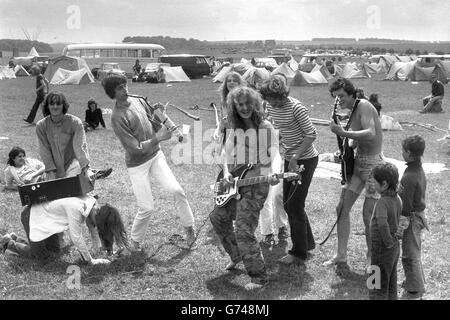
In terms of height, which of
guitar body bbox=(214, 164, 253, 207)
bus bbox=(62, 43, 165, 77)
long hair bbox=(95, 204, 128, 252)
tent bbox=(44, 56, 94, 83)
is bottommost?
long hair bbox=(95, 204, 128, 252)

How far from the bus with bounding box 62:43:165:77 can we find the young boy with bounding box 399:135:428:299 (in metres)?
38.5

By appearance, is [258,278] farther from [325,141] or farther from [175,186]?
[325,141]

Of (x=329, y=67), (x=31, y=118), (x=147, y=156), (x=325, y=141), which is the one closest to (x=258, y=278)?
(x=147, y=156)

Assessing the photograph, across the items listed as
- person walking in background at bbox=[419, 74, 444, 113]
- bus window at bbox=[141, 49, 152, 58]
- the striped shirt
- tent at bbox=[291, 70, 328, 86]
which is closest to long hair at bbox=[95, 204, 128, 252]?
the striped shirt

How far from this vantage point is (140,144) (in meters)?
5.16

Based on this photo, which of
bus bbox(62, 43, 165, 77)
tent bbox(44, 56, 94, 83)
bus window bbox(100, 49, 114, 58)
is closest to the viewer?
tent bbox(44, 56, 94, 83)

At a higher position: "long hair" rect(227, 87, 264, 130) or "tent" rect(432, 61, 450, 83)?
"tent" rect(432, 61, 450, 83)

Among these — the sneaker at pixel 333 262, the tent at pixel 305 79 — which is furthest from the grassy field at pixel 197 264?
the tent at pixel 305 79

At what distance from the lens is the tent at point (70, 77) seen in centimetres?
3116

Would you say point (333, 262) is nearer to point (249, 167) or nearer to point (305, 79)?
point (249, 167)

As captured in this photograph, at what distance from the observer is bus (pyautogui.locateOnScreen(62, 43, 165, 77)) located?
137ft

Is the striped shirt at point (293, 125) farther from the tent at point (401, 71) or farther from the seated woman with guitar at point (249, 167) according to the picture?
the tent at point (401, 71)

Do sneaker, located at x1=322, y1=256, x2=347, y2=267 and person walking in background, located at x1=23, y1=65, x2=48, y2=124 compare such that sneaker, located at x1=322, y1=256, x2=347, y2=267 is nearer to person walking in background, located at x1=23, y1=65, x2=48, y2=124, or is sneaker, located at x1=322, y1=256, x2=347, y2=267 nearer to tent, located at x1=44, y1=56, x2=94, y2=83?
person walking in background, located at x1=23, y1=65, x2=48, y2=124

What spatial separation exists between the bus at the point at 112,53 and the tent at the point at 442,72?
22186 millimetres
